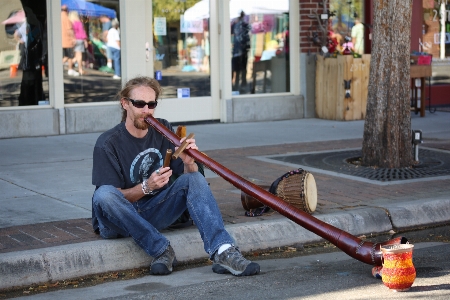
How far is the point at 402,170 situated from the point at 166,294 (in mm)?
4242

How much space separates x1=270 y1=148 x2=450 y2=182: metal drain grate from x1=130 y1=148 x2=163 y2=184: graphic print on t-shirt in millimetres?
3096

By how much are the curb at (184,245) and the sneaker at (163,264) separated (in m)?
0.23

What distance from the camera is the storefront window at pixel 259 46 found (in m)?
12.5

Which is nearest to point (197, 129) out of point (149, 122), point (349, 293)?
point (149, 122)

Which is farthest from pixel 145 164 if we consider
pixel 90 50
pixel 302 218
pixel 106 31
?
pixel 106 31

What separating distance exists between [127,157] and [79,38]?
6.27 m

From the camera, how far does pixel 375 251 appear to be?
4.69 m

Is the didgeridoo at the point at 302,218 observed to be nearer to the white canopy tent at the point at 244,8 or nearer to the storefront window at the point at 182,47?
the storefront window at the point at 182,47

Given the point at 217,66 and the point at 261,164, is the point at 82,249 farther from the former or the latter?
the point at 217,66

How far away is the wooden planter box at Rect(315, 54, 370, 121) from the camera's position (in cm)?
1236

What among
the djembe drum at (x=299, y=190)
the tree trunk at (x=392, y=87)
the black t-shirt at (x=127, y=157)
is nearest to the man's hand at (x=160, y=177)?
the black t-shirt at (x=127, y=157)

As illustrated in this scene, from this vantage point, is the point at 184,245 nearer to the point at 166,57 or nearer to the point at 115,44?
the point at 115,44

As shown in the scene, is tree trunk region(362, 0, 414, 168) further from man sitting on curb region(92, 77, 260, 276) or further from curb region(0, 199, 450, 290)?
man sitting on curb region(92, 77, 260, 276)

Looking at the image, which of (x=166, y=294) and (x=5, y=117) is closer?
(x=166, y=294)
